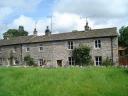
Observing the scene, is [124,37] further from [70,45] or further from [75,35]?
[70,45]

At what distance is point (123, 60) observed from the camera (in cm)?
4934

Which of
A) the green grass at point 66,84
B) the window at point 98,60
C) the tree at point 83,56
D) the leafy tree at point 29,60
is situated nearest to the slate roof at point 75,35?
the tree at point 83,56

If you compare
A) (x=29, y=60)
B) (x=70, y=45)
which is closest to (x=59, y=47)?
(x=70, y=45)

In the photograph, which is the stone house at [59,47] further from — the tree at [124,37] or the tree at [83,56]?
the tree at [124,37]

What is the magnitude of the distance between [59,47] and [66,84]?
29690mm

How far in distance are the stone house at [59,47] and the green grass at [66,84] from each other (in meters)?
19.6

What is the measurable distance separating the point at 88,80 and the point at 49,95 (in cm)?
534

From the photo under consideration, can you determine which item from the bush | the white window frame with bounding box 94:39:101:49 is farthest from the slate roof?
the bush

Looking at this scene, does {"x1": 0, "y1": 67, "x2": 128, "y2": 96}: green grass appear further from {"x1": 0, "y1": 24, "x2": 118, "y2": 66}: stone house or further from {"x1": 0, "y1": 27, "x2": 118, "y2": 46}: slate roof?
{"x1": 0, "y1": 27, "x2": 118, "y2": 46}: slate roof

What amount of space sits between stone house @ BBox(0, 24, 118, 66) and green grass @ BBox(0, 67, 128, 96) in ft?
64.3

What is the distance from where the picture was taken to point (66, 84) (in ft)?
84.0

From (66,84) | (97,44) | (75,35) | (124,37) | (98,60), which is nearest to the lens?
(66,84)

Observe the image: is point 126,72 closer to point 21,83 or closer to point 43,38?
point 21,83

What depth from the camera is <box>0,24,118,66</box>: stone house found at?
4975 cm
